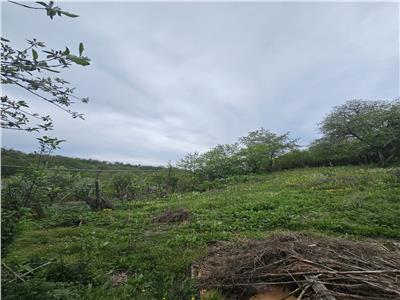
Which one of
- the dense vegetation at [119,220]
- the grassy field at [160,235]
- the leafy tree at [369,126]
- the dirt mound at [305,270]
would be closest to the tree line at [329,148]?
the leafy tree at [369,126]

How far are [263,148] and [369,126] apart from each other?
755 centimetres

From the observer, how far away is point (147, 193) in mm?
14984

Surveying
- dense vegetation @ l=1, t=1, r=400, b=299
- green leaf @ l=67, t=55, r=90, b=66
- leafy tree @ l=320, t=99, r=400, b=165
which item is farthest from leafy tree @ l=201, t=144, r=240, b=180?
green leaf @ l=67, t=55, r=90, b=66

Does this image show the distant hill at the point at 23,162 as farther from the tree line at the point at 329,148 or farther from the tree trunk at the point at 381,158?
the tree trunk at the point at 381,158

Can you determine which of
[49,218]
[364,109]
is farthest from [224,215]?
[364,109]

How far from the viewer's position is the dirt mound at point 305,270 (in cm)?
301

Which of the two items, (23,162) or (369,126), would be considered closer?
(23,162)

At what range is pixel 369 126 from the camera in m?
21.3

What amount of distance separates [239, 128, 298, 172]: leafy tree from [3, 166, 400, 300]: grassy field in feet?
37.0

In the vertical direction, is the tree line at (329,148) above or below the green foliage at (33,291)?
above

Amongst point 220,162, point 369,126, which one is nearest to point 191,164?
point 220,162

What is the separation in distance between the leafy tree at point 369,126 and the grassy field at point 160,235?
38.6 ft

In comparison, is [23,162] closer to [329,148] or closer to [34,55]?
[34,55]

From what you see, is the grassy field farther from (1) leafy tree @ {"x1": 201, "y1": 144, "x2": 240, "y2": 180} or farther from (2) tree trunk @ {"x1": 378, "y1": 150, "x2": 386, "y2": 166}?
(2) tree trunk @ {"x1": 378, "y1": 150, "x2": 386, "y2": 166}
